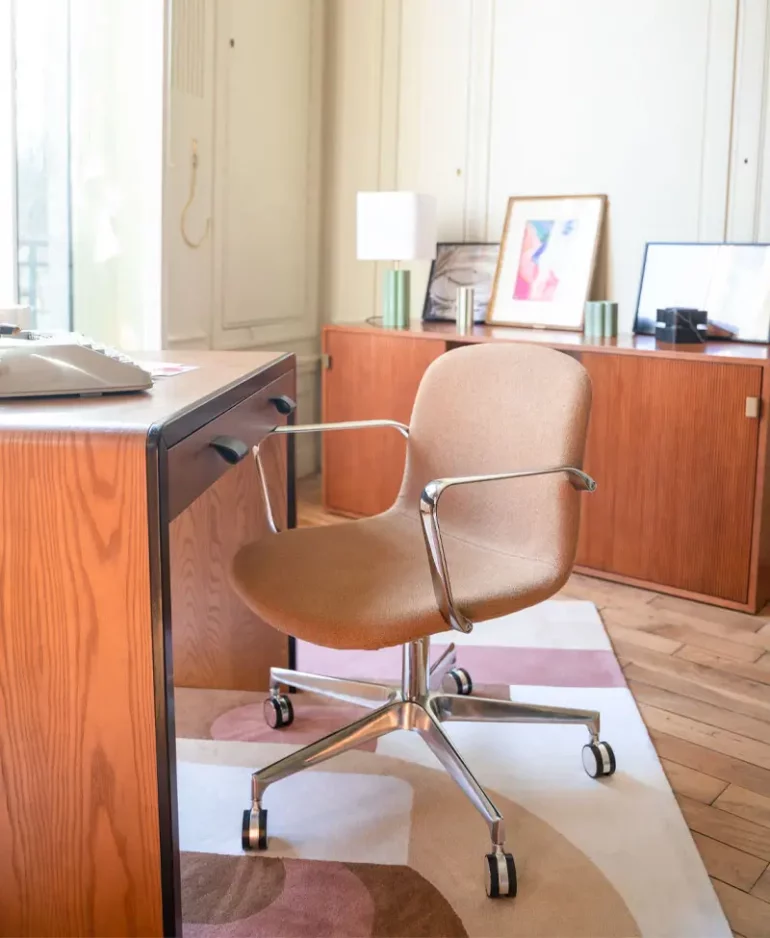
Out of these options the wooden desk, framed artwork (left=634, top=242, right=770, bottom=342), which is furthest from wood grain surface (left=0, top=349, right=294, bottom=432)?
framed artwork (left=634, top=242, right=770, bottom=342)

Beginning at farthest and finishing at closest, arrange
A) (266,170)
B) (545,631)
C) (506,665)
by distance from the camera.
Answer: (266,170)
(545,631)
(506,665)

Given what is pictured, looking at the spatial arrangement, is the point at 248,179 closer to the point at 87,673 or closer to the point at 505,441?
the point at 505,441

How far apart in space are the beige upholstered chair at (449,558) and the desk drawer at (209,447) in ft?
0.51

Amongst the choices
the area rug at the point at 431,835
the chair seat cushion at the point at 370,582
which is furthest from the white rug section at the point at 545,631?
the chair seat cushion at the point at 370,582

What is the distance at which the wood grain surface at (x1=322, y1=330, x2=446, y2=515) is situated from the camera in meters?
3.58

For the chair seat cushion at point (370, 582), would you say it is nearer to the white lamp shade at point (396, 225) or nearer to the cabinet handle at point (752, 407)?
the cabinet handle at point (752, 407)

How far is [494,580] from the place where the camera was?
173 cm

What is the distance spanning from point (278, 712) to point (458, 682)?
1.50 ft

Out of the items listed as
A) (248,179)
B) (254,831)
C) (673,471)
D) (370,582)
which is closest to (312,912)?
(254,831)

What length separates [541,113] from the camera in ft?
12.2

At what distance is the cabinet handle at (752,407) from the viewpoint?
2.78 meters

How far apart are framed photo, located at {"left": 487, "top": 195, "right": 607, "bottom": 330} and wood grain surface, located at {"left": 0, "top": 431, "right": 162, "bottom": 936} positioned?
2733 mm

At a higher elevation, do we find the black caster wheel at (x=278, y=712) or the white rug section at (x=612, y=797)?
the black caster wheel at (x=278, y=712)

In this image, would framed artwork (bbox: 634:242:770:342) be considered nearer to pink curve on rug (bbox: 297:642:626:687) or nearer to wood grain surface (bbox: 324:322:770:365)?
wood grain surface (bbox: 324:322:770:365)
